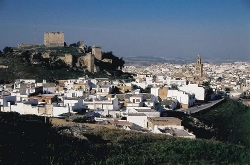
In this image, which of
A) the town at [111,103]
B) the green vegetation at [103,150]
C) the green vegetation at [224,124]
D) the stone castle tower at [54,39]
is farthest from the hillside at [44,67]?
the green vegetation at [103,150]

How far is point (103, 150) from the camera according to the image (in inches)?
275

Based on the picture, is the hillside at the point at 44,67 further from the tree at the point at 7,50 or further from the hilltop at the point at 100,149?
the hilltop at the point at 100,149

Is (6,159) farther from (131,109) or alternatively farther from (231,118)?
(231,118)

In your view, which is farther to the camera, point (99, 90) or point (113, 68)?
point (113, 68)

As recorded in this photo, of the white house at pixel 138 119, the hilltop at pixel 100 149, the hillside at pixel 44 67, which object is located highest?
the hillside at pixel 44 67

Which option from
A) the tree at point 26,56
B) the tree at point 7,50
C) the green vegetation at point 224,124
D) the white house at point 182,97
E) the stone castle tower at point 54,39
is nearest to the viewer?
the green vegetation at point 224,124

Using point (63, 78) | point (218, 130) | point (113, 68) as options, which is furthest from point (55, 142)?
point (113, 68)

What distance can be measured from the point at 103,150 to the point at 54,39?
3080 centimetres

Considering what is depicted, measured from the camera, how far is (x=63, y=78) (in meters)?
26.9

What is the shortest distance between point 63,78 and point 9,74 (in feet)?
12.1

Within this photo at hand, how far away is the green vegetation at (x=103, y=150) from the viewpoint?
6.11 meters

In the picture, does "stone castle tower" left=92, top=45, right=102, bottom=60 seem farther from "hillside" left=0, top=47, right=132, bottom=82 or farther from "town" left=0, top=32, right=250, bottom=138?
"town" left=0, top=32, right=250, bottom=138

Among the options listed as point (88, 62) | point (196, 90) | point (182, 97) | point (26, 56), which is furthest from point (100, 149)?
point (26, 56)

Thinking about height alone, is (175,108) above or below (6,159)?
below
